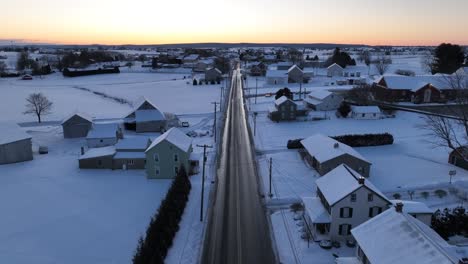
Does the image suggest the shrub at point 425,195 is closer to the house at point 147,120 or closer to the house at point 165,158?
the house at point 165,158

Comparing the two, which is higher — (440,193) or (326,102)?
(326,102)

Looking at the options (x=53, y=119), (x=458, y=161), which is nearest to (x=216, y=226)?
(x=458, y=161)

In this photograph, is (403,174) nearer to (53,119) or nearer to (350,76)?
(53,119)

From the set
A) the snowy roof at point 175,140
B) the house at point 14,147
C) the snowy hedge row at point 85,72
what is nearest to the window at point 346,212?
the snowy roof at point 175,140

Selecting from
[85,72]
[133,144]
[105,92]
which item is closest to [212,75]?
[105,92]

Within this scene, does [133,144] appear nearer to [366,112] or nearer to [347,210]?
[347,210]

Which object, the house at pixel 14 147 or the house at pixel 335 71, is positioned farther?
the house at pixel 335 71
